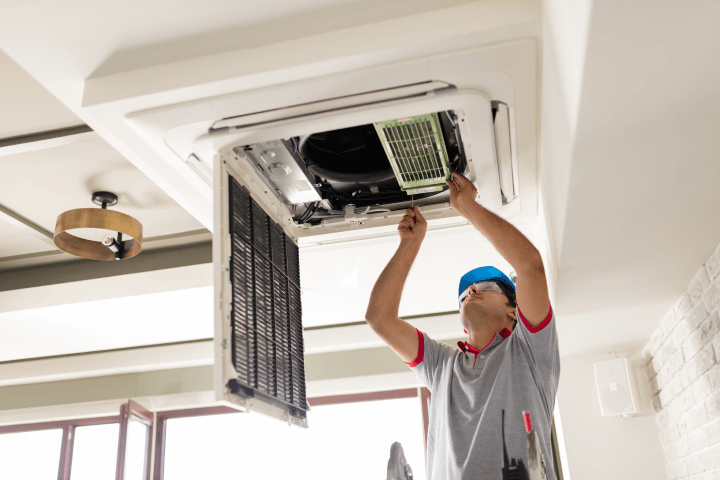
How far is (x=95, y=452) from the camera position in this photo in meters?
4.96

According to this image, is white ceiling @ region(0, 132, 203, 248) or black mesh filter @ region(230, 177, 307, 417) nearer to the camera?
black mesh filter @ region(230, 177, 307, 417)

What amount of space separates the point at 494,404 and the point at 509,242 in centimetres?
44

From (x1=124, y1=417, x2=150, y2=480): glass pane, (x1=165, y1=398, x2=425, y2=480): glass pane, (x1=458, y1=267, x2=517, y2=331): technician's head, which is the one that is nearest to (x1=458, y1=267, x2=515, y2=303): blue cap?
(x1=458, y1=267, x2=517, y2=331): technician's head

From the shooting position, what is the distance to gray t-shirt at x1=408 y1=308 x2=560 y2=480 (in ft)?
5.24

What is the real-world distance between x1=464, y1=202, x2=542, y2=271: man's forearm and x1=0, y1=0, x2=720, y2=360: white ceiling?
0.15 metres

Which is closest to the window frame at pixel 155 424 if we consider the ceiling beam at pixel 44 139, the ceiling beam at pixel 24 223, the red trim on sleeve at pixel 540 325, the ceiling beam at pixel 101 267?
the ceiling beam at pixel 101 267

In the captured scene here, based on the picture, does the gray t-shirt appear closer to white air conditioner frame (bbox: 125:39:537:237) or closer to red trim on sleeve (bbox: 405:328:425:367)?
red trim on sleeve (bbox: 405:328:425:367)

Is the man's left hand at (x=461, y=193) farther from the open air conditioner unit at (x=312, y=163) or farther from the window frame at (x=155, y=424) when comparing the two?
the window frame at (x=155, y=424)

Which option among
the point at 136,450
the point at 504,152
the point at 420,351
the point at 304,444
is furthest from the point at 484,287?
the point at 136,450

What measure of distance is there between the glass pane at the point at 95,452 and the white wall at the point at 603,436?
3.50 metres

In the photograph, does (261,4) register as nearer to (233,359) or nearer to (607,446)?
(233,359)

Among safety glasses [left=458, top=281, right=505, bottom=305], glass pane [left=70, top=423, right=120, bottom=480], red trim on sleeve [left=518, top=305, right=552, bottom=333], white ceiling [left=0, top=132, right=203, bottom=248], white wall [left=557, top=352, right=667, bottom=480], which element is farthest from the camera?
glass pane [left=70, top=423, right=120, bottom=480]

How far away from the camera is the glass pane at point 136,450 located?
4.52 metres

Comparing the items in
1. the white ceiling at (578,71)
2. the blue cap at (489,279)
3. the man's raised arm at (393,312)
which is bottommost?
the man's raised arm at (393,312)
